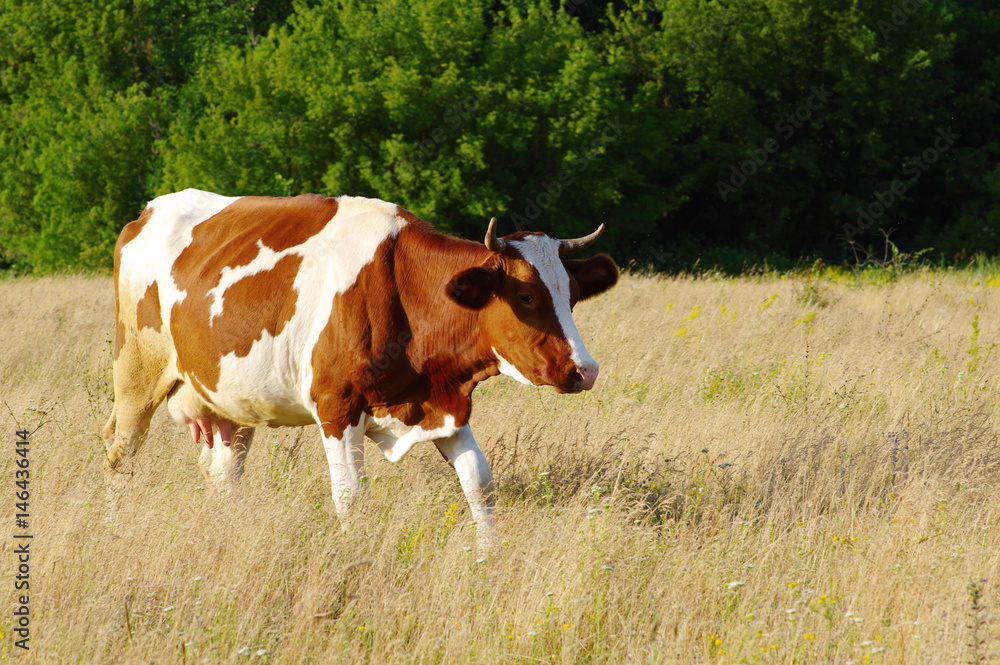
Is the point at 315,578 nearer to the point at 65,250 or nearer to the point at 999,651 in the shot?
the point at 999,651

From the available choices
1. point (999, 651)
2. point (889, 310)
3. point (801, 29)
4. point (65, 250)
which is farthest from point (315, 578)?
point (801, 29)

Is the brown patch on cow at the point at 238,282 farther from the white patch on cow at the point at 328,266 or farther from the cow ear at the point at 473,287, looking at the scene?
the cow ear at the point at 473,287

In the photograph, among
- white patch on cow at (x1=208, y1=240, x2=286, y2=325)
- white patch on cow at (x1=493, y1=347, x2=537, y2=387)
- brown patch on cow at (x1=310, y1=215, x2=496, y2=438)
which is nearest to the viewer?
white patch on cow at (x1=493, y1=347, x2=537, y2=387)

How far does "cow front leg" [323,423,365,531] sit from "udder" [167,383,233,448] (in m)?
1.22

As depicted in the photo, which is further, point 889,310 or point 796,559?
point 889,310

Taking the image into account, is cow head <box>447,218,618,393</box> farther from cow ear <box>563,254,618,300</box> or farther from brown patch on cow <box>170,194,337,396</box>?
brown patch on cow <box>170,194,337,396</box>

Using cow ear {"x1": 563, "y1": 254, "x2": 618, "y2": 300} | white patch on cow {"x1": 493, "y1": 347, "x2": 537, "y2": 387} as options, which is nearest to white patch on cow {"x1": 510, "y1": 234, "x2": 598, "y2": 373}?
white patch on cow {"x1": 493, "y1": 347, "x2": 537, "y2": 387}

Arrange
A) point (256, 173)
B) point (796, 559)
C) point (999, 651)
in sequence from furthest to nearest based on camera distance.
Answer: point (256, 173)
point (796, 559)
point (999, 651)

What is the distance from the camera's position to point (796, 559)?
3.92 meters

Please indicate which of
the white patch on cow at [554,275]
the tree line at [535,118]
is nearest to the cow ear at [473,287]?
the white patch on cow at [554,275]

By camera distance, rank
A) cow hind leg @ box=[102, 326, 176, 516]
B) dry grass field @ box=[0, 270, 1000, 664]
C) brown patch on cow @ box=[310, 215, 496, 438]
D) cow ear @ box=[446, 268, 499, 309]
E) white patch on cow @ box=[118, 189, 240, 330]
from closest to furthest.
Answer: dry grass field @ box=[0, 270, 1000, 664]
cow ear @ box=[446, 268, 499, 309]
brown patch on cow @ box=[310, 215, 496, 438]
white patch on cow @ box=[118, 189, 240, 330]
cow hind leg @ box=[102, 326, 176, 516]

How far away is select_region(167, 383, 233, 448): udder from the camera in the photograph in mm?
5172

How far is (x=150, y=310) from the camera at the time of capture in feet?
17.0

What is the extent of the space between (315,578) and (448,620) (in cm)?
62
